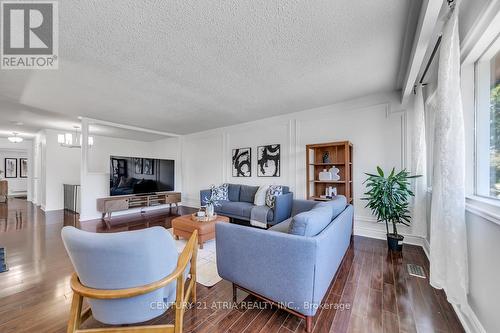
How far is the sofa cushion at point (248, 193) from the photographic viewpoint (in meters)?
4.68

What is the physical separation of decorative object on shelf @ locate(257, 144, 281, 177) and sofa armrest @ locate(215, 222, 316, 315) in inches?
119

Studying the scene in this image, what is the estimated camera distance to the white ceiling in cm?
161

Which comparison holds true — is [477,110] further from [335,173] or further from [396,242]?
[335,173]

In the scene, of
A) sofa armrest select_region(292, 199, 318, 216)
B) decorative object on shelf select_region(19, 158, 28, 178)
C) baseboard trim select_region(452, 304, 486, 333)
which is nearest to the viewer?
baseboard trim select_region(452, 304, 486, 333)

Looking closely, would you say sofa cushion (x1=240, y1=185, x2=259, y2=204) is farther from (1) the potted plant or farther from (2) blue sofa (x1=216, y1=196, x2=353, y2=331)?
(2) blue sofa (x1=216, y1=196, x2=353, y2=331)

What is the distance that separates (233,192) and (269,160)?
1.23 m

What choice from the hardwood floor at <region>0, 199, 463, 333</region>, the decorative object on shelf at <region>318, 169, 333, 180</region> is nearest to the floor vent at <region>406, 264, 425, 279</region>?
the hardwood floor at <region>0, 199, 463, 333</region>

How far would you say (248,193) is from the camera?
4.75 m

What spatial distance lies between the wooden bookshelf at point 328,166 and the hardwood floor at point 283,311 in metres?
1.20

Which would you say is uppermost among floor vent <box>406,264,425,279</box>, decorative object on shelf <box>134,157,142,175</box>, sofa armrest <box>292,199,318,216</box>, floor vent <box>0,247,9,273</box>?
decorative object on shelf <box>134,157,142,175</box>

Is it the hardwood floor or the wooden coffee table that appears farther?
the wooden coffee table

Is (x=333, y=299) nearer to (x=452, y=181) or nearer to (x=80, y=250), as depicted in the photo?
(x=452, y=181)

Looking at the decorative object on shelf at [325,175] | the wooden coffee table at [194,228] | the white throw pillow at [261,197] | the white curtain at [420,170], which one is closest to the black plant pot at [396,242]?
the white curtain at [420,170]

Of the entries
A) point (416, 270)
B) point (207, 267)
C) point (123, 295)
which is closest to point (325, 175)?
point (416, 270)
